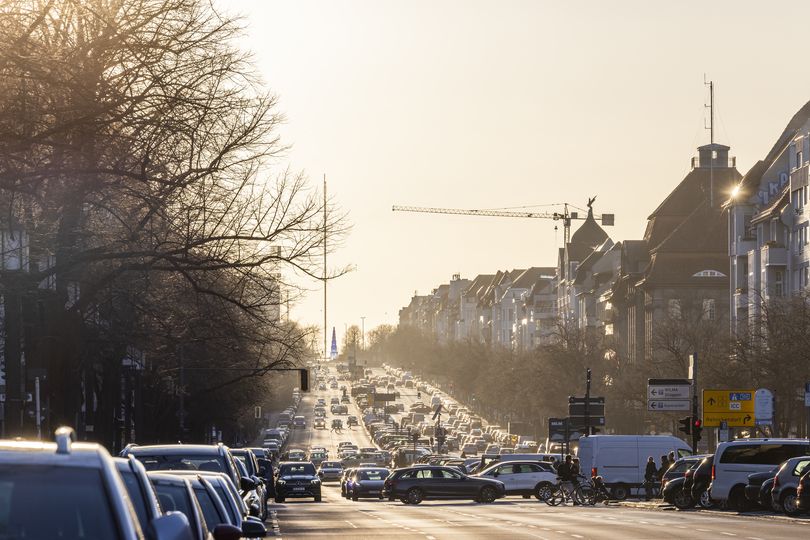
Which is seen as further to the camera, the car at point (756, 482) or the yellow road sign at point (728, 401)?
the yellow road sign at point (728, 401)

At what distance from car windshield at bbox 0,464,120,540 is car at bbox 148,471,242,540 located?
351 centimetres

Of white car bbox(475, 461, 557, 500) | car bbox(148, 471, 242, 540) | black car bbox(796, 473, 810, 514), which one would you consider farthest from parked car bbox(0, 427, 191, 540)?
white car bbox(475, 461, 557, 500)

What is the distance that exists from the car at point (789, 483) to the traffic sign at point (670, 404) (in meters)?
29.9

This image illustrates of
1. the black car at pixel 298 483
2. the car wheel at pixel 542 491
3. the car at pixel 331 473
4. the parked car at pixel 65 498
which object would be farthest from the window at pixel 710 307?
the parked car at pixel 65 498

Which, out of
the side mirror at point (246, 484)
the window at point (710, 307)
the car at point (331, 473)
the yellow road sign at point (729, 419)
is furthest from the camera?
the window at point (710, 307)

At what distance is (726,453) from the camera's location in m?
43.6

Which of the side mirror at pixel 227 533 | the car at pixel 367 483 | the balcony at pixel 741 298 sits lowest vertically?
the car at pixel 367 483

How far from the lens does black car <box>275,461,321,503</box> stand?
68.8m

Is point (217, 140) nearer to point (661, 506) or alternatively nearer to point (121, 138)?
point (121, 138)

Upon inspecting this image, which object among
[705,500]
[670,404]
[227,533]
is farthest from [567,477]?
[227,533]

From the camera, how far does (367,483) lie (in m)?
70.9

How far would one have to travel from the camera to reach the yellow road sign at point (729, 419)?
63.3m

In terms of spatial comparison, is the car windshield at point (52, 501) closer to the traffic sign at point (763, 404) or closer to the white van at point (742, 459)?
the white van at point (742, 459)

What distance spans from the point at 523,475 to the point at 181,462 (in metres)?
50.6
